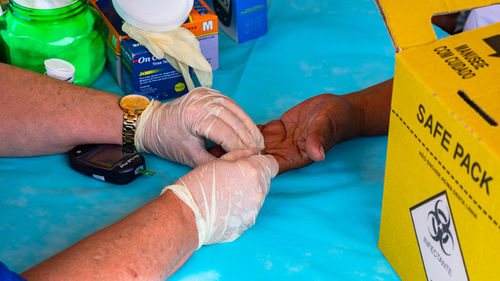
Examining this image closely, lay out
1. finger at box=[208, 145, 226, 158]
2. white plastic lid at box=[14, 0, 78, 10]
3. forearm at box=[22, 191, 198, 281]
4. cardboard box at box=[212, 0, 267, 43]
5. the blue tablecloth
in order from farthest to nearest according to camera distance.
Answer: cardboard box at box=[212, 0, 267, 43] < white plastic lid at box=[14, 0, 78, 10] < finger at box=[208, 145, 226, 158] < the blue tablecloth < forearm at box=[22, 191, 198, 281]

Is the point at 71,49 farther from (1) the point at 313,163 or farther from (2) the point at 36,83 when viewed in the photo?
(1) the point at 313,163

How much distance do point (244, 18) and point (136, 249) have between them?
0.86 m

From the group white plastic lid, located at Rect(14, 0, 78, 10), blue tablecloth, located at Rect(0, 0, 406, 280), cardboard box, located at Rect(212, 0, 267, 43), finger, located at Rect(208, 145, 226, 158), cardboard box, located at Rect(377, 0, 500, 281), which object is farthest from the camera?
cardboard box, located at Rect(212, 0, 267, 43)

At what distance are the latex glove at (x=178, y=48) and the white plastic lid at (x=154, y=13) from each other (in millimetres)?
15

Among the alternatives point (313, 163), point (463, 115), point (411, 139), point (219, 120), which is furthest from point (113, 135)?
point (463, 115)

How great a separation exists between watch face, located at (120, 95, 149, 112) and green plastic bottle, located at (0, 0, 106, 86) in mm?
235

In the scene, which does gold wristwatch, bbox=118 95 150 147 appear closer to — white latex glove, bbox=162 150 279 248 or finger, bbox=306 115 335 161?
white latex glove, bbox=162 150 279 248

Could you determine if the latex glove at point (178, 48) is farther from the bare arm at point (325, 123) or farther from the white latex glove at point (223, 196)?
the white latex glove at point (223, 196)

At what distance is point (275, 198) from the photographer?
42.1 inches

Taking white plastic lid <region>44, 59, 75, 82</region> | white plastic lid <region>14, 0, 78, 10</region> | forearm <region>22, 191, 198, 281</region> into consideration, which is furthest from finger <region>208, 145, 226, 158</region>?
white plastic lid <region>14, 0, 78, 10</region>

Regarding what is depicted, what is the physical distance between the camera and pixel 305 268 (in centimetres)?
92

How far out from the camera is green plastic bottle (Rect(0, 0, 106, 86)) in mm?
1276

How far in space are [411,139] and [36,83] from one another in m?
0.82

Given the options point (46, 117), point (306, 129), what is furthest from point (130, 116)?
point (306, 129)
